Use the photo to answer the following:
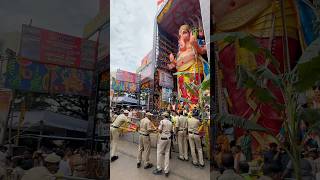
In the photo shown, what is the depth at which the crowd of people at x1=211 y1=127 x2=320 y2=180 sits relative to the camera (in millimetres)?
4383

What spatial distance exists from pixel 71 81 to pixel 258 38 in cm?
351

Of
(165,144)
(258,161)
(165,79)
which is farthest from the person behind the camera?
(165,79)

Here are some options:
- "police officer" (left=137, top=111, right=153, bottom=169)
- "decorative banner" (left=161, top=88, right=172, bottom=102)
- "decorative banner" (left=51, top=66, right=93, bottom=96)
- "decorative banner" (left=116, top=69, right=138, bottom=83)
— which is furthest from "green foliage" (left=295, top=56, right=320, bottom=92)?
"decorative banner" (left=116, top=69, right=138, bottom=83)

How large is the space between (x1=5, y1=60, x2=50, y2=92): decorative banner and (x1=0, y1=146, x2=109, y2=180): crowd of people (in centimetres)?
110

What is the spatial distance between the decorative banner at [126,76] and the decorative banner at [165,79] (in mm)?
10251

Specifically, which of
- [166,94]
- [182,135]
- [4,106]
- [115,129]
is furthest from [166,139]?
[166,94]

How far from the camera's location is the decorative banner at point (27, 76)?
529 centimetres

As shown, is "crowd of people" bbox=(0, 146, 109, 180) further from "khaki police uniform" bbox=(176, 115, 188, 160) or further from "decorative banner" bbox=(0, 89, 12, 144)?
"khaki police uniform" bbox=(176, 115, 188, 160)

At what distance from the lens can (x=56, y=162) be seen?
4.91m

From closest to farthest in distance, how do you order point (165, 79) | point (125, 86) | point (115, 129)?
point (115, 129)
point (165, 79)
point (125, 86)

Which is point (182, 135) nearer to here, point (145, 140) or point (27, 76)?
point (145, 140)

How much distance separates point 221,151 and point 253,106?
1.00 metres

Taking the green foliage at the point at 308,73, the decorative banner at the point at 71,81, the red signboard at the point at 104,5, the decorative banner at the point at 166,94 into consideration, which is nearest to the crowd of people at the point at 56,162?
the decorative banner at the point at 71,81

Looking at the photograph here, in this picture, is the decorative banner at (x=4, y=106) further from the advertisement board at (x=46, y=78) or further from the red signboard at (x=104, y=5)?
the red signboard at (x=104, y=5)
